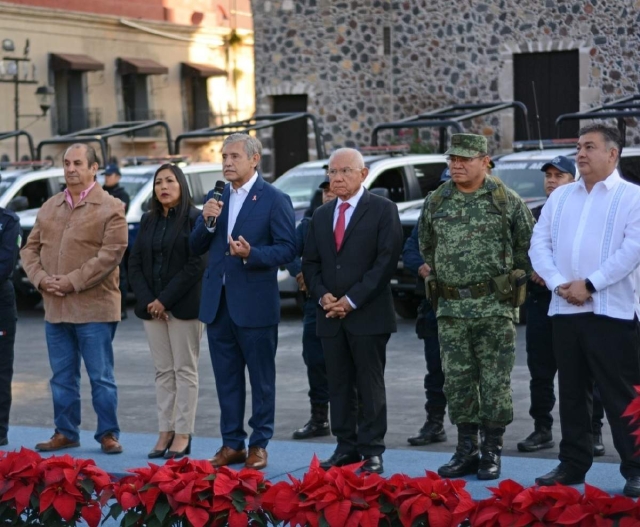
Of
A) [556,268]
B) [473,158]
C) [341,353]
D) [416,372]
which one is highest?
[473,158]

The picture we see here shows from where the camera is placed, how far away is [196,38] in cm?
3934

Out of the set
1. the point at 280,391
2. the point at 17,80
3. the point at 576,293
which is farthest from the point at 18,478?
the point at 17,80

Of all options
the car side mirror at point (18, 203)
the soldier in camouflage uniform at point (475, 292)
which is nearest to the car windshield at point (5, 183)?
the car side mirror at point (18, 203)

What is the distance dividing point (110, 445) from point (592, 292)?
324 centimetres

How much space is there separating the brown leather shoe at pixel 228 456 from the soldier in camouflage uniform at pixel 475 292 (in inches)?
49.0

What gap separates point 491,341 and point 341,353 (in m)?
0.87

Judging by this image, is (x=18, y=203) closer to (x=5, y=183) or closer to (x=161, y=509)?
(x=5, y=183)

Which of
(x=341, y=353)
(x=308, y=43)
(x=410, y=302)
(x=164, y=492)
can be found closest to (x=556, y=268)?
(x=341, y=353)

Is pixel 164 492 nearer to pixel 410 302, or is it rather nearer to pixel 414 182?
pixel 410 302

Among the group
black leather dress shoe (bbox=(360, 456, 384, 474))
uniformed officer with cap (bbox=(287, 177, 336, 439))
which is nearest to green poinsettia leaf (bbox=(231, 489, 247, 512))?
black leather dress shoe (bbox=(360, 456, 384, 474))

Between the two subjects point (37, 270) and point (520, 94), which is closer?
point (37, 270)

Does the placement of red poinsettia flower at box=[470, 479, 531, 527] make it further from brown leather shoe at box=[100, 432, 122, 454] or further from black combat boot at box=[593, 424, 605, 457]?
brown leather shoe at box=[100, 432, 122, 454]

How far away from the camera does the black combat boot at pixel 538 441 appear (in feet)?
27.3

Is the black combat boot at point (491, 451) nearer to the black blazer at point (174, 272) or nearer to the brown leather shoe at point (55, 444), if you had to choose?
the black blazer at point (174, 272)
